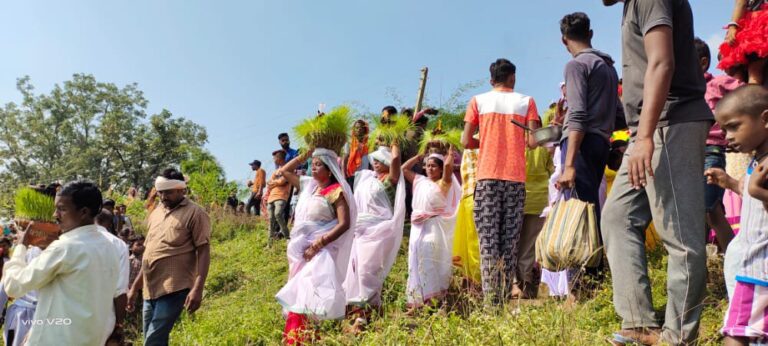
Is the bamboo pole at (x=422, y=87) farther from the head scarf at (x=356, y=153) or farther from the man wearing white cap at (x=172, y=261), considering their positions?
the man wearing white cap at (x=172, y=261)

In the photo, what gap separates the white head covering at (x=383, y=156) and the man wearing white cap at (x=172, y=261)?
6.64ft

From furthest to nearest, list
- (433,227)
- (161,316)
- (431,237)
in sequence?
(433,227) < (431,237) < (161,316)

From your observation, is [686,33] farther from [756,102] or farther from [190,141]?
[190,141]

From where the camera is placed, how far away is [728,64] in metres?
3.35

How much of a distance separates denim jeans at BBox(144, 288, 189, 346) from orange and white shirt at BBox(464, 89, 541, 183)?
8.46ft

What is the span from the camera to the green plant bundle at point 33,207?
168 inches

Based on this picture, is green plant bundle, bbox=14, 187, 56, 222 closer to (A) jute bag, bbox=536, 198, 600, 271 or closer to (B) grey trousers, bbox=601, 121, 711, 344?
(A) jute bag, bbox=536, 198, 600, 271

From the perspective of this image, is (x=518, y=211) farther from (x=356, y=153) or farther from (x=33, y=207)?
(x=33, y=207)

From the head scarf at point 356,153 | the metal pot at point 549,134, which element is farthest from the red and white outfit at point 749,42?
the head scarf at point 356,153

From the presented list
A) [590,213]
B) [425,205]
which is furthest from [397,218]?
[590,213]

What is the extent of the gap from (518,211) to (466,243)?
1.25m

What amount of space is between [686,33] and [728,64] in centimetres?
71

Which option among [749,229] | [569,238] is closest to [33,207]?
[569,238]

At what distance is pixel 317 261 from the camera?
16.0 ft
